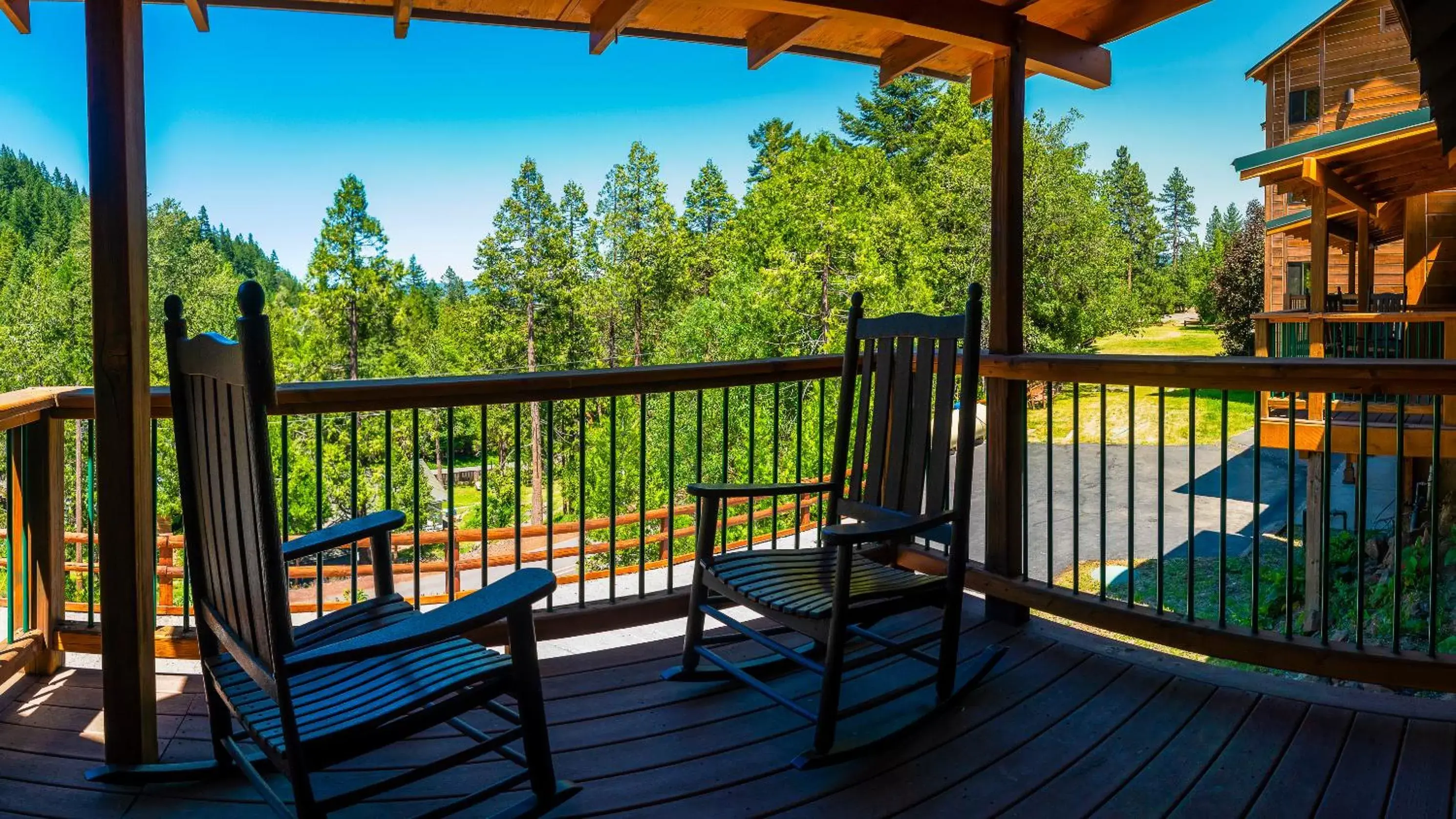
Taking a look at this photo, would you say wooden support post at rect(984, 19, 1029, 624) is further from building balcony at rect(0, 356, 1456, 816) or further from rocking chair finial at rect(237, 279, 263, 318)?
rocking chair finial at rect(237, 279, 263, 318)

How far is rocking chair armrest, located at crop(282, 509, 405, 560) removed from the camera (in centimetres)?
219

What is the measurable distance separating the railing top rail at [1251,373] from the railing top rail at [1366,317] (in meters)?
4.33

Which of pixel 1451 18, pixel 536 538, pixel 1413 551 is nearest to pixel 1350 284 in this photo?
pixel 1413 551

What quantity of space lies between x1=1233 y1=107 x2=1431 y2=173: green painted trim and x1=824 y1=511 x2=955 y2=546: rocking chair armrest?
18.2 ft

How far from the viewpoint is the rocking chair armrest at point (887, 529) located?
90.0 inches

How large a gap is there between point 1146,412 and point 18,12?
2358 centimetres

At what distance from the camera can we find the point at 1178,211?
55219mm

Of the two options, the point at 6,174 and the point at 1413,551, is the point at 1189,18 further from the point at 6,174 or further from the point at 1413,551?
the point at 6,174

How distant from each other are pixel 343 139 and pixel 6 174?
1317cm

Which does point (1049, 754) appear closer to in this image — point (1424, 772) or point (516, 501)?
point (1424, 772)

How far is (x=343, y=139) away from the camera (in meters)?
44.8

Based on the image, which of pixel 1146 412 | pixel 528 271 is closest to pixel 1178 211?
pixel 1146 412

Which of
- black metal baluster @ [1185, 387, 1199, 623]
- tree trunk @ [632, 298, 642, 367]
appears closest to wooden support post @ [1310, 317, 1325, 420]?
black metal baluster @ [1185, 387, 1199, 623]

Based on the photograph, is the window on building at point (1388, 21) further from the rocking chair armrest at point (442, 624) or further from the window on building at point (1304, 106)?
the rocking chair armrest at point (442, 624)
